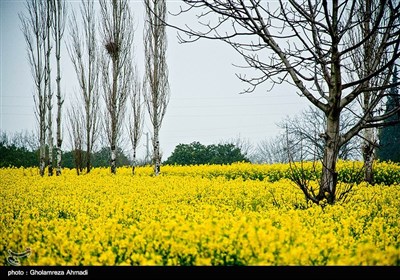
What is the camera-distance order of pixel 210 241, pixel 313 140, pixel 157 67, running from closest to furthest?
pixel 210 241
pixel 313 140
pixel 157 67

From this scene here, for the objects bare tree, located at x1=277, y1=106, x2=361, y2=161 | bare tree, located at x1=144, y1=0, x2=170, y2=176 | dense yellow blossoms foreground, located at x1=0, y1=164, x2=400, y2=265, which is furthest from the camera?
bare tree, located at x1=144, y1=0, x2=170, y2=176

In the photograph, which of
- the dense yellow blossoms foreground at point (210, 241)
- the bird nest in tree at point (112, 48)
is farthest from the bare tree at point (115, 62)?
the dense yellow blossoms foreground at point (210, 241)

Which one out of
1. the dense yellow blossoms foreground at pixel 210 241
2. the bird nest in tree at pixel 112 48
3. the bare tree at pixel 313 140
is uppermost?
the bird nest in tree at pixel 112 48

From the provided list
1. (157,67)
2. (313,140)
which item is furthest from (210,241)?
(157,67)

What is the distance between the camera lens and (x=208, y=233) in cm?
286

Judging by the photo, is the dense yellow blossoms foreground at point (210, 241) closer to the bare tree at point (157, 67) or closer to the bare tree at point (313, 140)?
the bare tree at point (313, 140)

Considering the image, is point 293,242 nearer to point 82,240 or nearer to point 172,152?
point 82,240

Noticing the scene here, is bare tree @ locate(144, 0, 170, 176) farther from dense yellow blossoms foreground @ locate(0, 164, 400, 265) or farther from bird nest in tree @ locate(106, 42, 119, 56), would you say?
dense yellow blossoms foreground @ locate(0, 164, 400, 265)

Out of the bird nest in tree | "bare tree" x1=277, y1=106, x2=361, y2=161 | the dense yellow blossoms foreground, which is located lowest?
the dense yellow blossoms foreground

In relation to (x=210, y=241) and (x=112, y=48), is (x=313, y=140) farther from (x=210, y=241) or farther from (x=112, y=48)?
(x=112, y=48)

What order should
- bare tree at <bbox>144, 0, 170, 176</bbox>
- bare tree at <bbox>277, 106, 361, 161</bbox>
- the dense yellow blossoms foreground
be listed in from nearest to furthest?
the dense yellow blossoms foreground < bare tree at <bbox>277, 106, 361, 161</bbox> < bare tree at <bbox>144, 0, 170, 176</bbox>

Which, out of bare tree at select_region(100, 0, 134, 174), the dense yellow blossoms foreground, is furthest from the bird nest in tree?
the dense yellow blossoms foreground

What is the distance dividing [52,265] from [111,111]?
528 inches

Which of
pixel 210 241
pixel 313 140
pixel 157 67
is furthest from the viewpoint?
pixel 157 67
